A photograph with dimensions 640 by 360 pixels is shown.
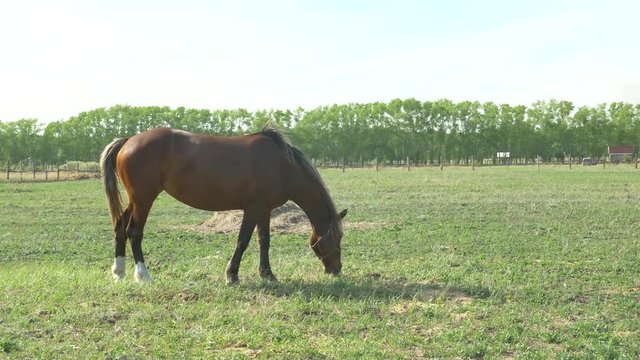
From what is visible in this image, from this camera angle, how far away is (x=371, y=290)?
811 centimetres

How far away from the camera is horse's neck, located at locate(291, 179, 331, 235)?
30.4 ft

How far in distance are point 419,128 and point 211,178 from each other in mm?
102286

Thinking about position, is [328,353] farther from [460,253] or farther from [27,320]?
[460,253]

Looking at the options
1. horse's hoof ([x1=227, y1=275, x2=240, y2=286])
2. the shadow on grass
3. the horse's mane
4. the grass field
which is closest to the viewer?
the grass field

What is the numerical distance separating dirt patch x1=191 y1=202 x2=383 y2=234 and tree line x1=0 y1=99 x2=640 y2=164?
276 ft

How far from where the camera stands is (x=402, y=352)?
5527 millimetres

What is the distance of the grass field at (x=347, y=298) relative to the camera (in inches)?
223

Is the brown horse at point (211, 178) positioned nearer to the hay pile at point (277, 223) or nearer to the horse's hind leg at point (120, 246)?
the horse's hind leg at point (120, 246)

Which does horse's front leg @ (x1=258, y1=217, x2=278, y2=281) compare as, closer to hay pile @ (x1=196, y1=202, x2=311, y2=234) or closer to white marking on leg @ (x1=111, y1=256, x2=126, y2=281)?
white marking on leg @ (x1=111, y1=256, x2=126, y2=281)

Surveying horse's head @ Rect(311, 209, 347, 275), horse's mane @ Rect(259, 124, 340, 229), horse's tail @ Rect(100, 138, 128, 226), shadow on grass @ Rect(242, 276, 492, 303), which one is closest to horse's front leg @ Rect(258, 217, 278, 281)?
shadow on grass @ Rect(242, 276, 492, 303)

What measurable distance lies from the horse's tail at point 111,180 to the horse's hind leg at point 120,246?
0.29 feet

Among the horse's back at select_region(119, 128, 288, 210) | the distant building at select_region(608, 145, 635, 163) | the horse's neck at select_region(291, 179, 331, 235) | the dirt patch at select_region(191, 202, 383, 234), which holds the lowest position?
the dirt patch at select_region(191, 202, 383, 234)

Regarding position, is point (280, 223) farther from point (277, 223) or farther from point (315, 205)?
point (315, 205)

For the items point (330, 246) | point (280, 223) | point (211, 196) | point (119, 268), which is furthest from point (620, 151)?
point (119, 268)
